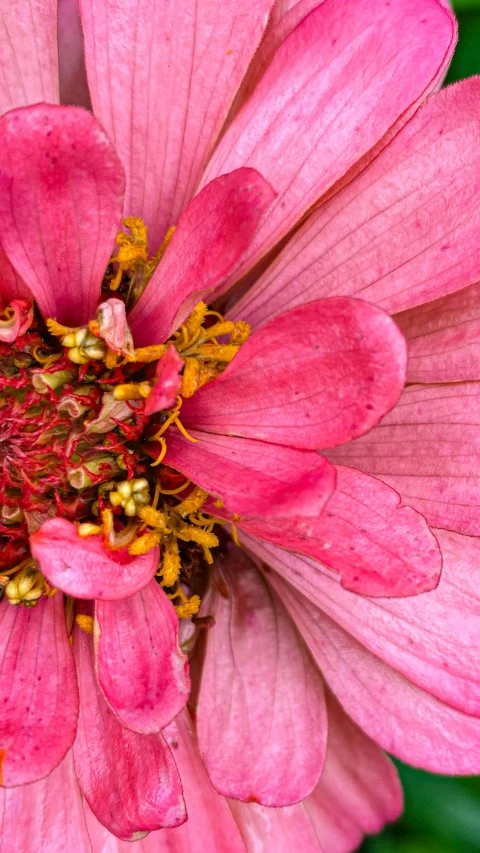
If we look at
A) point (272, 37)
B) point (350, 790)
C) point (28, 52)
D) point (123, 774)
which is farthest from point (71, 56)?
point (350, 790)

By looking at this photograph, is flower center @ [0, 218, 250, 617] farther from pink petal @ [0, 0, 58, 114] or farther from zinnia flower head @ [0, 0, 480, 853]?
pink petal @ [0, 0, 58, 114]

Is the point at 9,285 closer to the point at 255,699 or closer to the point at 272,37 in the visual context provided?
the point at 272,37

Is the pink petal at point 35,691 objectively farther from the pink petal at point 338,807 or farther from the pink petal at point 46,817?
the pink petal at point 338,807

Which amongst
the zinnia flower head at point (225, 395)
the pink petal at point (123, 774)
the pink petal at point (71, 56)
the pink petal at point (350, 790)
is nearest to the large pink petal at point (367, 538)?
the zinnia flower head at point (225, 395)

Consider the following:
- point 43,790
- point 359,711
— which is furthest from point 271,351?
point 43,790

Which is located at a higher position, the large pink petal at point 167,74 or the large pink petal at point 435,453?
the large pink petal at point 167,74

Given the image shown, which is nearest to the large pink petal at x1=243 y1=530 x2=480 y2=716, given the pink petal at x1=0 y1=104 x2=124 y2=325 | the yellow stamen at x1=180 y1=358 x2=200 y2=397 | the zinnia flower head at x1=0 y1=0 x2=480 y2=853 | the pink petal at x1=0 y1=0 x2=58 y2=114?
the zinnia flower head at x1=0 y1=0 x2=480 y2=853
